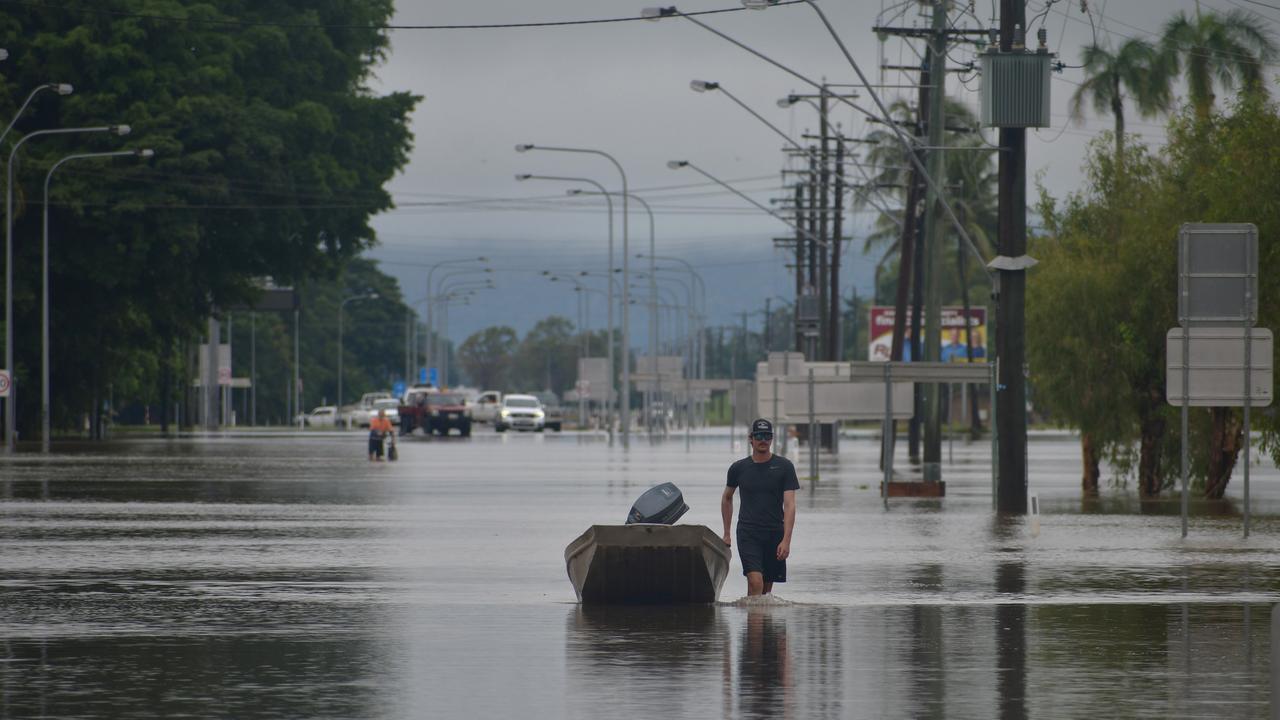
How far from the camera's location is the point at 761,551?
16312 millimetres

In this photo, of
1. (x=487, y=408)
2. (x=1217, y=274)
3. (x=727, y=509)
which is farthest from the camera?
(x=487, y=408)

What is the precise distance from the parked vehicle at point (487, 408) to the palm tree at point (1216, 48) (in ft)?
189

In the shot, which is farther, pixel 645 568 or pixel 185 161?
pixel 185 161

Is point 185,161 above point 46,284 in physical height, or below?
above

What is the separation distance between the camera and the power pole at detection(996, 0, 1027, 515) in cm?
3172

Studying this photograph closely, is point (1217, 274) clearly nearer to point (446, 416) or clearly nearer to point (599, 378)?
point (599, 378)


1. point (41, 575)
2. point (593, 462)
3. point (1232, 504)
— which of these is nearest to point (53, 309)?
point (593, 462)

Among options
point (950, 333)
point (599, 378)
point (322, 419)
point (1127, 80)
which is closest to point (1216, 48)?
point (1127, 80)

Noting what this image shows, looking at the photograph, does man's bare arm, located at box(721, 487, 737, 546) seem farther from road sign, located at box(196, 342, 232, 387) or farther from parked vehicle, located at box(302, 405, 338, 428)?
parked vehicle, located at box(302, 405, 338, 428)

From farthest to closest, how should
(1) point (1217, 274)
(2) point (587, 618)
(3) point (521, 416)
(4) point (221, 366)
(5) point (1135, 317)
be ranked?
(3) point (521, 416), (4) point (221, 366), (5) point (1135, 317), (1) point (1217, 274), (2) point (587, 618)

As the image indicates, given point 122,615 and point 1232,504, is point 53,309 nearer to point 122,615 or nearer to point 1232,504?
point 1232,504

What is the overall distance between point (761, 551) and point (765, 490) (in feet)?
1.61

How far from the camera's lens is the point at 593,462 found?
56.1 m

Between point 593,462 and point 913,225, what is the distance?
1088 cm
